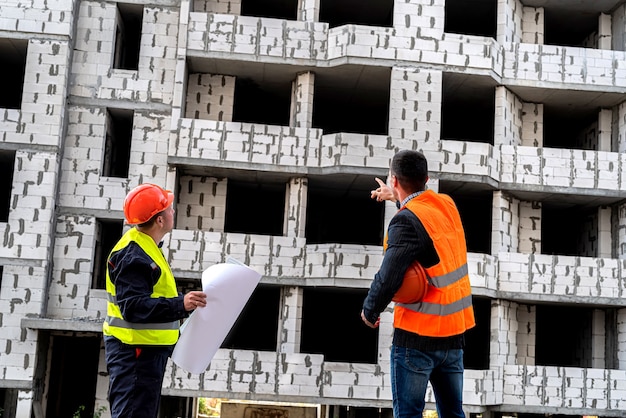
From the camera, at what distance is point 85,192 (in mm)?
18797

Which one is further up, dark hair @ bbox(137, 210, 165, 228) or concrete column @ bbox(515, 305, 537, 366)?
dark hair @ bbox(137, 210, 165, 228)

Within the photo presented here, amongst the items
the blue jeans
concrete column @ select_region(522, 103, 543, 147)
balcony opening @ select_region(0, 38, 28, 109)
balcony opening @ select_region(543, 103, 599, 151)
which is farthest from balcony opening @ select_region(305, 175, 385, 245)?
the blue jeans

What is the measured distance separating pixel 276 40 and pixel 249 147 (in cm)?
323

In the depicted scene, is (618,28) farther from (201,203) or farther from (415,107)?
(201,203)

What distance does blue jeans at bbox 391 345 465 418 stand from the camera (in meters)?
4.43

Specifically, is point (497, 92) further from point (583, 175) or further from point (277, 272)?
point (277, 272)

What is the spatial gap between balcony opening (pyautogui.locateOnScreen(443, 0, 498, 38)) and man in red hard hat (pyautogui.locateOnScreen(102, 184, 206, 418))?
18552mm

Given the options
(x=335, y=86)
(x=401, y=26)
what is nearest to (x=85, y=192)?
(x=335, y=86)

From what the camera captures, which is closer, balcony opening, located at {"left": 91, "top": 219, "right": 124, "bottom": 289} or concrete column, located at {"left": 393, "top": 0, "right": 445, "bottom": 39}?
balcony opening, located at {"left": 91, "top": 219, "right": 124, "bottom": 289}

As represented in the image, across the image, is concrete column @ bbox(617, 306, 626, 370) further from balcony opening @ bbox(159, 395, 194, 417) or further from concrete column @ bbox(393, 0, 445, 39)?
balcony opening @ bbox(159, 395, 194, 417)

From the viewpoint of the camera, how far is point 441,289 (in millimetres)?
4496

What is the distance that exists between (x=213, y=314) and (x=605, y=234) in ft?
60.4

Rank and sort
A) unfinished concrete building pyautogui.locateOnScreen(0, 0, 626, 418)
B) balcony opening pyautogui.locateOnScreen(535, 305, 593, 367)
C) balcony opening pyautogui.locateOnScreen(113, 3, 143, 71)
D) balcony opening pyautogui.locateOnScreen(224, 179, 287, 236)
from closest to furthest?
unfinished concrete building pyautogui.locateOnScreen(0, 0, 626, 418)
balcony opening pyautogui.locateOnScreen(113, 3, 143, 71)
balcony opening pyautogui.locateOnScreen(535, 305, 593, 367)
balcony opening pyautogui.locateOnScreen(224, 179, 287, 236)

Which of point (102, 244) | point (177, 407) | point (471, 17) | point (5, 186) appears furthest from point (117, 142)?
point (471, 17)
